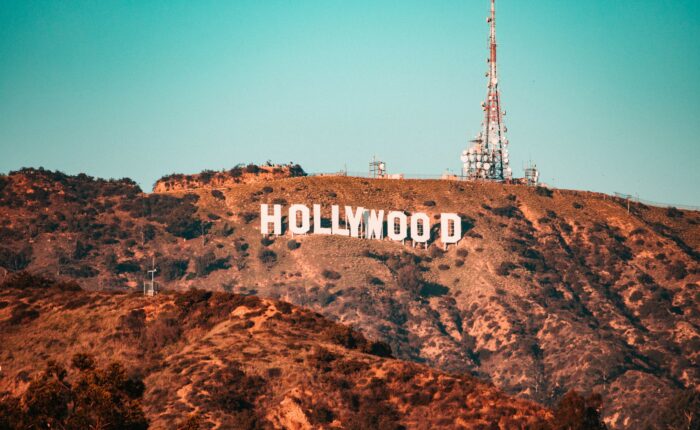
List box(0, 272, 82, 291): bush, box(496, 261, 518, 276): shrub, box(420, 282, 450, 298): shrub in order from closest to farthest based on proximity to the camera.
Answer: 1. box(0, 272, 82, 291): bush
2. box(420, 282, 450, 298): shrub
3. box(496, 261, 518, 276): shrub

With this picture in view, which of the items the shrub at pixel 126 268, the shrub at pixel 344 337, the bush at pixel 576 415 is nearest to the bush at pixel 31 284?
the shrub at pixel 344 337

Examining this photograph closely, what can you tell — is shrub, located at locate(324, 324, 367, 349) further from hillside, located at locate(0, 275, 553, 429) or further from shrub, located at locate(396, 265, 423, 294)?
shrub, located at locate(396, 265, 423, 294)

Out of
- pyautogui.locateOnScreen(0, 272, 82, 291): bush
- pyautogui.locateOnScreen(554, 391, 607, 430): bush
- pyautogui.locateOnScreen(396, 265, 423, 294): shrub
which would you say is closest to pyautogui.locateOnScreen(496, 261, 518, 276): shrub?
pyautogui.locateOnScreen(396, 265, 423, 294): shrub

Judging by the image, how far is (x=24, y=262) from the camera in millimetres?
197250

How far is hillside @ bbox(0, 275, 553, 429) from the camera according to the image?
96.9 m

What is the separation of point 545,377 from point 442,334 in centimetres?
1943

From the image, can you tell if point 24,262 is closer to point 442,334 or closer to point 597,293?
point 442,334

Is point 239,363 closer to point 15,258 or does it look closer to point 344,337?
point 344,337

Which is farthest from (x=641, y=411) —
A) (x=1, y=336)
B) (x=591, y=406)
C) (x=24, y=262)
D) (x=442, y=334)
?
(x=24, y=262)

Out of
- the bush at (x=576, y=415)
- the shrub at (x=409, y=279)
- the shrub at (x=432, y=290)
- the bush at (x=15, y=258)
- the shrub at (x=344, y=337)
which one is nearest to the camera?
the bush at (x=576, y=415)

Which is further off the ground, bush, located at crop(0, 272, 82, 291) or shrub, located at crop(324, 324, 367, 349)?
bush, located at crop(0, 272, 82, 291)

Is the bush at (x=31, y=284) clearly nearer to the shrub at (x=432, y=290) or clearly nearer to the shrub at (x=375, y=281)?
the shrub at (x=375, y=281)

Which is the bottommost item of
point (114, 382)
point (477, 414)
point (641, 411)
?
point (641, 411)

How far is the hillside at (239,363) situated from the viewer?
318 feet
